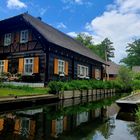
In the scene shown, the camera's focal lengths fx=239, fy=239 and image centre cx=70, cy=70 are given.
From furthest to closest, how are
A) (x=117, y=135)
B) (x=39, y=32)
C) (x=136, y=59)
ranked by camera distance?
(x=136, y=59), (x=39, y=32), (x=117, y=135)

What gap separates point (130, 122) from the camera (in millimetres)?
10789

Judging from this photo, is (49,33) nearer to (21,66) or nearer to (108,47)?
(21,66)

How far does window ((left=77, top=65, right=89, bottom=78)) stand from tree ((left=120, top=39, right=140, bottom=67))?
189ft

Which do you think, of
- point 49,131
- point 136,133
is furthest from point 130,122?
point 49,131

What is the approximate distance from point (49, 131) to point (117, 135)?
2.39 m

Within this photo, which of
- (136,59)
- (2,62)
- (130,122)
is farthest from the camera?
(136,59)

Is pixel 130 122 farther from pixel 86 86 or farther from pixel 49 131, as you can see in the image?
pixel 86 86

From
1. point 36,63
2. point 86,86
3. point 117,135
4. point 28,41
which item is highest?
point 28,41

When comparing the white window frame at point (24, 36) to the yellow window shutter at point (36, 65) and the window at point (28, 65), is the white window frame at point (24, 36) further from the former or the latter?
the yellow window shutter at point (36, 65)

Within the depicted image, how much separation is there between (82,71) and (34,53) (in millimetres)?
8074

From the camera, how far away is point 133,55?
86.3 m

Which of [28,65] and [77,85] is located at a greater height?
[28,65]

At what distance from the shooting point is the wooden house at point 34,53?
2220 cm

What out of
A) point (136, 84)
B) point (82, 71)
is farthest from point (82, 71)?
point (136, 84)
